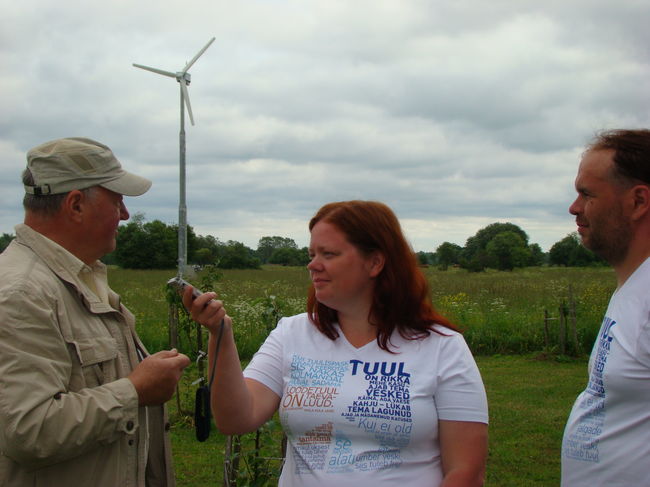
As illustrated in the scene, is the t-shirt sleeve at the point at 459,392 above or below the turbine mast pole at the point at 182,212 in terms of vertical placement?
below

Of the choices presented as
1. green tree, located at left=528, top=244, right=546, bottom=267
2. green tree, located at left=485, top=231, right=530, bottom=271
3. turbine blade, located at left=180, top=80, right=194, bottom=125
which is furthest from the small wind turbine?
green tree, located at left=528, top=244, right=546, bottom=267

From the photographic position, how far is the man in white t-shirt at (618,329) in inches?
92.7

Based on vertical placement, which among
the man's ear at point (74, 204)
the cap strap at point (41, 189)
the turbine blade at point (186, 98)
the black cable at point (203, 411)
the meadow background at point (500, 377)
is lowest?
the meadow background at point (500, 377)

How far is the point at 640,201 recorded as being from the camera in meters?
2.56

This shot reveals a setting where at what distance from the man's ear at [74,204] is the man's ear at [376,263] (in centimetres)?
122

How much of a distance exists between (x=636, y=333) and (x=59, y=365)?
2.16 m

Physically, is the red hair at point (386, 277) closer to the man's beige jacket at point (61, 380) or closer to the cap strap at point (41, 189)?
the man's beige jacket at point (61, 380)

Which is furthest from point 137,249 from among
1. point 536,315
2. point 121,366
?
point 121,366

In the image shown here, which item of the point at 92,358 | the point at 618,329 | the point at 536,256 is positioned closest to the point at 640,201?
the point at 618,329

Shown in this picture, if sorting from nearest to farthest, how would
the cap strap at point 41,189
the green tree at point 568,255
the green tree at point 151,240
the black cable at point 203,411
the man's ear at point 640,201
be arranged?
the cap strap at point 41,189 < the man's ear at point 640,201 < the black cable at point 203,411 < the green tree at point 151,240 < the green tree at point 568,255

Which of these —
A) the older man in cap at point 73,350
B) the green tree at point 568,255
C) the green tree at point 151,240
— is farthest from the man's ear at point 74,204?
the green tree at point 568,255

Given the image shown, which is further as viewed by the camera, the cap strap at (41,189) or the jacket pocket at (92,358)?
the cap strap at (41,189)

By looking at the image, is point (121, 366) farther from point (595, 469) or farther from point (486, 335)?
point (486, 335)

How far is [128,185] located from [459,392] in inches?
63.1
